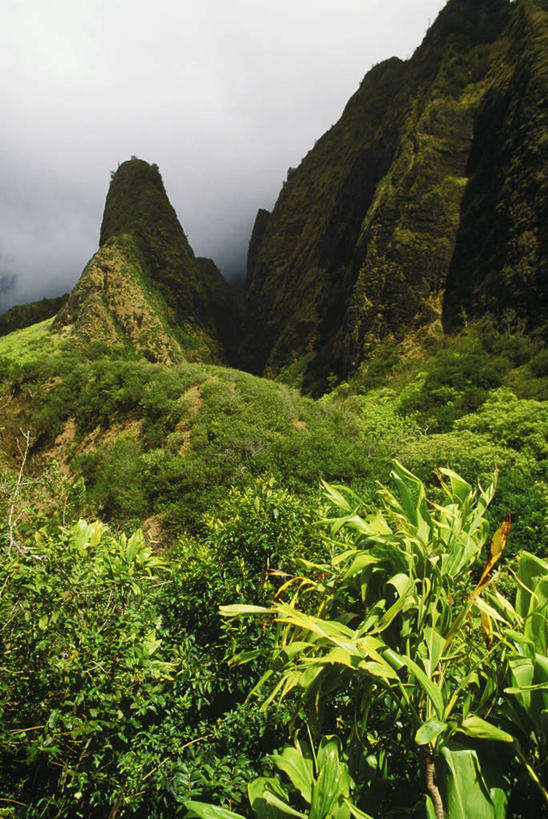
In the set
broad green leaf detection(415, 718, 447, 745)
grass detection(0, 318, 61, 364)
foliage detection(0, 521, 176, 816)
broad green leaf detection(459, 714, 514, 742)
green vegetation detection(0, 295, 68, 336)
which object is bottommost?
foliage detection(0, 521, 176, 816)

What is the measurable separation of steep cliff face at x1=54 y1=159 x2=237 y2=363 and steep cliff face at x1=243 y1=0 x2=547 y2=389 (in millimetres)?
13785

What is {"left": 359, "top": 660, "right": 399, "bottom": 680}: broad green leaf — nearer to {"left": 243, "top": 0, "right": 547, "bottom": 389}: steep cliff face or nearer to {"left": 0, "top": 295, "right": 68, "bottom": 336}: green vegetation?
{"left": 243, "top": 0, "right": 547, "bottom": 389}: steep cliff face

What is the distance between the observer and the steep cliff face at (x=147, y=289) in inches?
1352

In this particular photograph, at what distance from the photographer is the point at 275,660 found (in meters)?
1.28

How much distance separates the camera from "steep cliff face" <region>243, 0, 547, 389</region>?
56.6ft

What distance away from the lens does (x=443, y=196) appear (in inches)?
882

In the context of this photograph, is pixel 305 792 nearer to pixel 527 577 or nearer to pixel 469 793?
pixel 469 793

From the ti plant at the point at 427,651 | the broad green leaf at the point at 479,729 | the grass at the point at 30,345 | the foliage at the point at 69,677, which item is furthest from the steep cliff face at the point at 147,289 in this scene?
the broad green leaf at the point at 479,729

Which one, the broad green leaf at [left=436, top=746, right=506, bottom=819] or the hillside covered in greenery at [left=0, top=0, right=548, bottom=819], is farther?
the hillside covered in greenery at [left=0, top=0, right=548, bottom=819]

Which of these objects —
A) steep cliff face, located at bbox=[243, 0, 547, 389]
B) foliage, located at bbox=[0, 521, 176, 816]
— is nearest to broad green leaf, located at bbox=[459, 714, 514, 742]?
foliage, located at bbox=[0, 521, 176, 816]

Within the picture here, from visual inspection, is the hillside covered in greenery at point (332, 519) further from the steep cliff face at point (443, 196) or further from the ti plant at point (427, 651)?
the steep cliff face at point (443, 196)

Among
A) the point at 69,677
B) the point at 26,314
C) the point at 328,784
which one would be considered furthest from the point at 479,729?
the point at 26,314

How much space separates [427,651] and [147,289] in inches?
1688

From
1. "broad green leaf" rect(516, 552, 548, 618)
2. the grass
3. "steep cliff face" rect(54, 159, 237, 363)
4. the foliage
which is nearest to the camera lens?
"broad green leaf" rect(516, 552, 548, 618)
